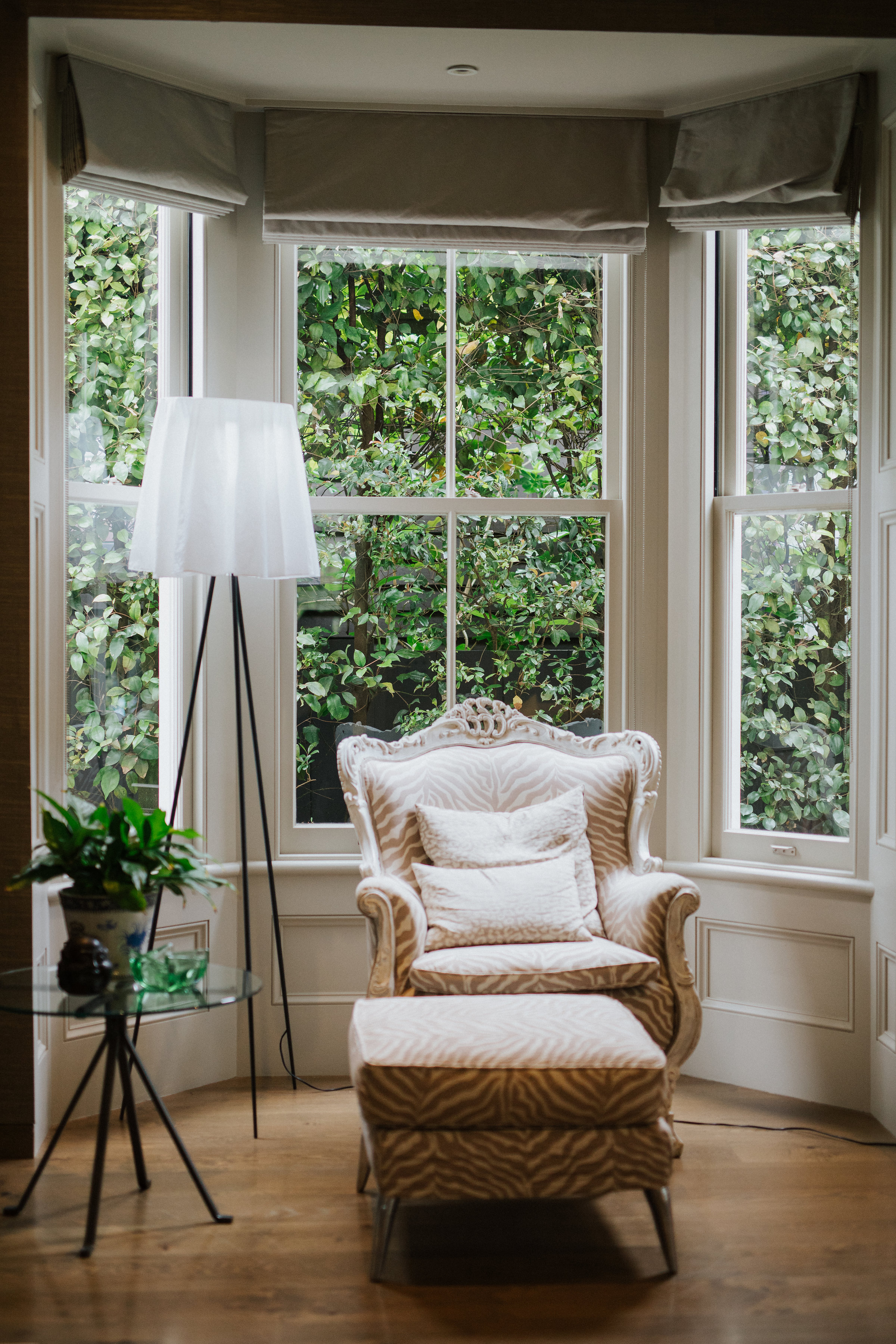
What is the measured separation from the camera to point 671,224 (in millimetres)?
3451

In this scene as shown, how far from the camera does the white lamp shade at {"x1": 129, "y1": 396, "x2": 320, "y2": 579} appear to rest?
286cm

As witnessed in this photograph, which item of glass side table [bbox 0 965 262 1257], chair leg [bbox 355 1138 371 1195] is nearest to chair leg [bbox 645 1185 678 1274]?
chair leg [bbox 355 1138 371 1195]

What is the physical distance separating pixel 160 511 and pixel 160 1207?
64.7 inches

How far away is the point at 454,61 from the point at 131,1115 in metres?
2.81

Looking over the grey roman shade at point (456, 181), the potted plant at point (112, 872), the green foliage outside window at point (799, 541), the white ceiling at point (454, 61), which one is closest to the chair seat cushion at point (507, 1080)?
the potted plant at point (112, 872)

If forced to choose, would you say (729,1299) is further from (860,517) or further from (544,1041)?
(860,517)

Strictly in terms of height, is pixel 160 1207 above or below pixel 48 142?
below

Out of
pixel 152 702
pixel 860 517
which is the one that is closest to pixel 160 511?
pixel 152 702

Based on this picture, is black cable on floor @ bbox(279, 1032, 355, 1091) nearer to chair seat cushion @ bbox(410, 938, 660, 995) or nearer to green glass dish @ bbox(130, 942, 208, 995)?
chair seat cushion @ bbox(410, 938, 660, 995)

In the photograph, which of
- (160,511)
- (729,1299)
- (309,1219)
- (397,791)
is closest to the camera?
(729,1299)

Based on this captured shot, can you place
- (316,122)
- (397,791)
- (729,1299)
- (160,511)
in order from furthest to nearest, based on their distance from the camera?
(316,122) < (397,791) < (160,511) < (729,1299)

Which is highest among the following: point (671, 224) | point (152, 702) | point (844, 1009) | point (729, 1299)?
point (671, 224)

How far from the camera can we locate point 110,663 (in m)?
3.28

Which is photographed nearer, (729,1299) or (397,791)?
(729,1299)
